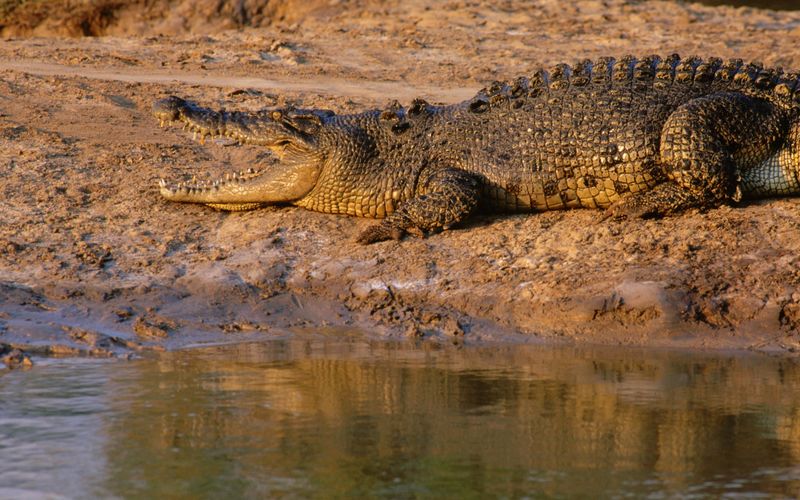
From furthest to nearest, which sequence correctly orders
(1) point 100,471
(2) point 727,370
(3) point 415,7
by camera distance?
(3) point 415,7
(2) point 727,370
(1) point 100,471

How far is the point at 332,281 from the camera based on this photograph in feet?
24.9

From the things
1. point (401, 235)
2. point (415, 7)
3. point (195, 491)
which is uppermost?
point (415, 7)

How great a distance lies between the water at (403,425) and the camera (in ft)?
15.5

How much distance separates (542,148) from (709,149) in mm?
1024

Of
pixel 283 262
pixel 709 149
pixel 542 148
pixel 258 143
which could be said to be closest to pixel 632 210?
pixel 709 149

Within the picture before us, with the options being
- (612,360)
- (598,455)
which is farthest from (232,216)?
(598,455)

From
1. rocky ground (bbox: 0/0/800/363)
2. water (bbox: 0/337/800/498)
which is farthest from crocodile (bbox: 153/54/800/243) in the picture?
water (bbox: 0/337/800/498)

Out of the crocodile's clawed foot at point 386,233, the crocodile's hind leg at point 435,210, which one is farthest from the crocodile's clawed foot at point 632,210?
the crocodile's clawed foot at point 386,233

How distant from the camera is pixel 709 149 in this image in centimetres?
762

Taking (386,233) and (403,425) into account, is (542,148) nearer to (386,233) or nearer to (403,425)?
(386,233)

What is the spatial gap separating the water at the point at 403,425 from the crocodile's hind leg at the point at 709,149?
4.43ft

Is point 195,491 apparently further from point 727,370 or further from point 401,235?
point 401,235

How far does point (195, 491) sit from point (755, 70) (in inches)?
194

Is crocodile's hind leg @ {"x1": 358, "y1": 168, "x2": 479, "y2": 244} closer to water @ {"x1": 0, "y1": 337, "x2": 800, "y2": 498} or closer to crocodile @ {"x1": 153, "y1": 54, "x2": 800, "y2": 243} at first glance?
crocodile @ {"x1": 153, "y1": 54, "x2": 800, "y2": 243}
